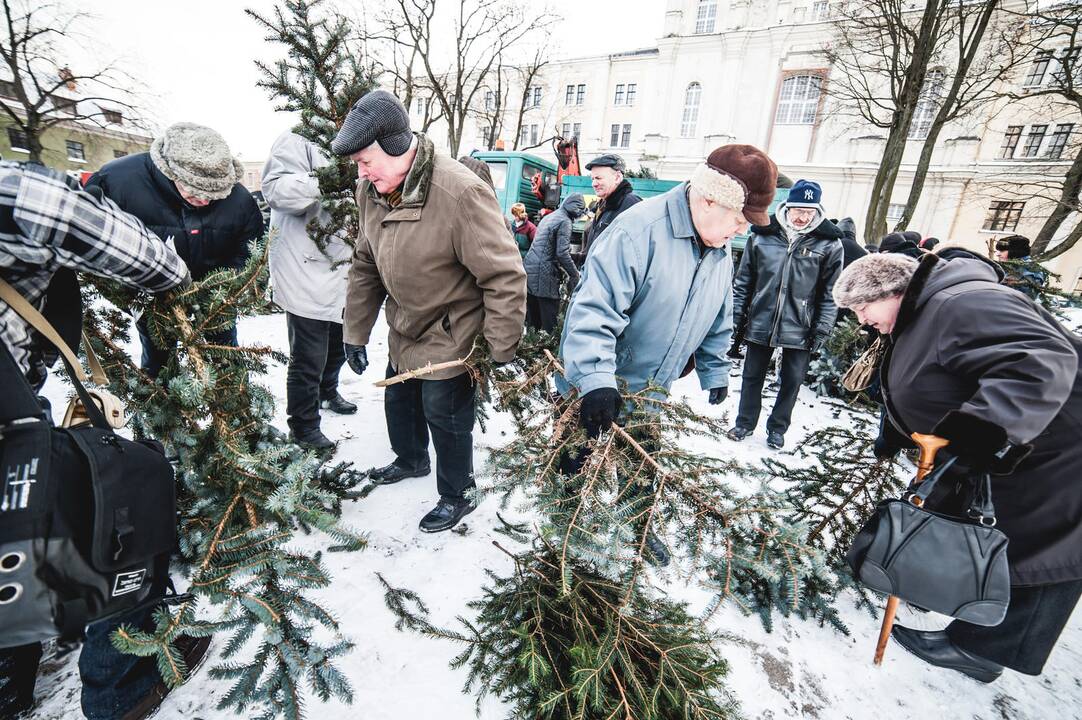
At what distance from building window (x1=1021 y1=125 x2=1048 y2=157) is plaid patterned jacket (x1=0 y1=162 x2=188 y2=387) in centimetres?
3228

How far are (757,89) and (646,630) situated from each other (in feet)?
99.4

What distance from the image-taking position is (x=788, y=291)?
152 inches

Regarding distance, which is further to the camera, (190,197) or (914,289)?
(190,197)

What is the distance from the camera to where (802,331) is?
385cm

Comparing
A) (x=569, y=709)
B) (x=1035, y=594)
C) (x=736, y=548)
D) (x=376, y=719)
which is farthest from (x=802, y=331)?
(x=376, y=719)

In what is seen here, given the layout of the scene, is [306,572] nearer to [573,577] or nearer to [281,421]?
[573,577]

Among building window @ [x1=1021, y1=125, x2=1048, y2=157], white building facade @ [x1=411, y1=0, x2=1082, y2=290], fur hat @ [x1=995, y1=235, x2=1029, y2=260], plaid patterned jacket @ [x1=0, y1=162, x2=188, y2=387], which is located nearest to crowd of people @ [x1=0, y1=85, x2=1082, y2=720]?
plaid patterned jacket @ [x1=0, y1=162, x2=188, y2=387]

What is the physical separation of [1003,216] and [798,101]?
11097 millimetres

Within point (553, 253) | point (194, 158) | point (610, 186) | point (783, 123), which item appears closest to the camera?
point (194, 158)

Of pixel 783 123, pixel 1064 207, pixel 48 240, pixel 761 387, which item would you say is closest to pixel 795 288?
pixel 761 387

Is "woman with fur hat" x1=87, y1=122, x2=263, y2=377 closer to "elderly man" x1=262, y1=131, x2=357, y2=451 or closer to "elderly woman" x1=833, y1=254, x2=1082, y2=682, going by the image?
"elderly man" x1=262, y1=131, x2=357, y2=451

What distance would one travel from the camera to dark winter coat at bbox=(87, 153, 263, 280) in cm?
237

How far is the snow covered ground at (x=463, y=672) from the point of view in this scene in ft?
5.48

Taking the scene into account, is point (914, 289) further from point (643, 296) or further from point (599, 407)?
point (599, 407)
